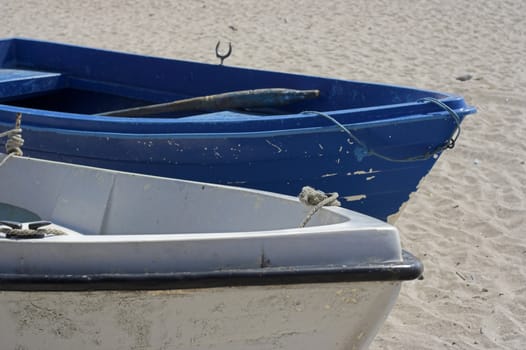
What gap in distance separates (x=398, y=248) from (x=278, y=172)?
1.58 m

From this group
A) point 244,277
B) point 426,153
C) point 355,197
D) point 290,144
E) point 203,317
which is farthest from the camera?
point 355,197


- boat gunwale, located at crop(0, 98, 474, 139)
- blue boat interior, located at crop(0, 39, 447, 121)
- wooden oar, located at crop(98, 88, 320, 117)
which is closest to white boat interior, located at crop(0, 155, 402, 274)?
boat gunwale, located at crop(0, 98, 474, 139)

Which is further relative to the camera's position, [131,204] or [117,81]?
[117,81]

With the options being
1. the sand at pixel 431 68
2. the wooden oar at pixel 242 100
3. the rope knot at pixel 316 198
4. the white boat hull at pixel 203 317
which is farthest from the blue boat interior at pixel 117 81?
the white boat hull at pixel 203 317

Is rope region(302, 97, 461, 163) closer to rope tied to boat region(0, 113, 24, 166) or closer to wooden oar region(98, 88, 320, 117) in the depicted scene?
wooden oar region(98, 88, 320, 117)

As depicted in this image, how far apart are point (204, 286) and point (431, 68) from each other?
25.1 feet

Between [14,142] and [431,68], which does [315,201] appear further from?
[431,68]

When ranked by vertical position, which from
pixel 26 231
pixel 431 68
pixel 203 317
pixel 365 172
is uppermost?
pixel 431 68

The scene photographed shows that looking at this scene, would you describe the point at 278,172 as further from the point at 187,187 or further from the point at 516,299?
the point at 516,299

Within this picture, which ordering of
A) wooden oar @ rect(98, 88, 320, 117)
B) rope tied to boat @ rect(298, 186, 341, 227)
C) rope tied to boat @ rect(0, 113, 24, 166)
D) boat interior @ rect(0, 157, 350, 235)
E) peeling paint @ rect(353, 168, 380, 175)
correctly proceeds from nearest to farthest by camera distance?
1. rope tied to boat @ rect(298, 186, 341, 227)
2. boat interior @ rect(0, 157, 350, 235)
3. rope tied to boat @ rect(0, 113, 24, 166)
4. peeling paint @ rect(353, 168, 380, 175)
5. wooden oar @ rect(98, 88, 320, 117)

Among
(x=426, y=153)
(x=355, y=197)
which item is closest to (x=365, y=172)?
(x=355, y=197)

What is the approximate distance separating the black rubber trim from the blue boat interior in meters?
2.44

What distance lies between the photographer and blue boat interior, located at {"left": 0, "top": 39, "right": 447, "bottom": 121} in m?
5.26

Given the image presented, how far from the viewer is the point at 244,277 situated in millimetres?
2744
